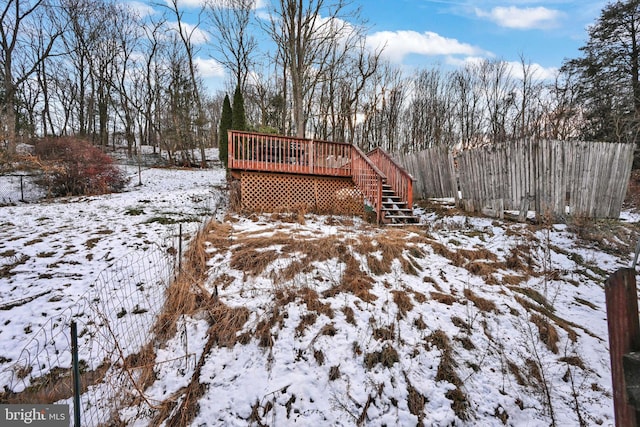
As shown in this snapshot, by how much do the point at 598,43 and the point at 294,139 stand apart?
15.6m

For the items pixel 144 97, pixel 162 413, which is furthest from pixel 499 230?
pixel 144 97

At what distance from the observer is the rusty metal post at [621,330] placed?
793mm

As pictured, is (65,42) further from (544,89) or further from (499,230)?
(544,89)

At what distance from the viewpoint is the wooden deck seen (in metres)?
7.14

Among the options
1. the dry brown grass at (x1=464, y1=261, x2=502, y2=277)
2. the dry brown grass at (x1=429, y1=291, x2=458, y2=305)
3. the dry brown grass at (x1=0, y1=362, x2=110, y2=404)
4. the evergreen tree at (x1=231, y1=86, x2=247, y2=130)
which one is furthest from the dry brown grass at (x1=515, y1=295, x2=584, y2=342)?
the evergreen tree at (x1=231, y1=86, x2=247, y2=130)

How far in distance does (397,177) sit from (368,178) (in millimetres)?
898

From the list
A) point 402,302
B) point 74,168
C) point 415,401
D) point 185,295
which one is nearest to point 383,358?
point 415,401

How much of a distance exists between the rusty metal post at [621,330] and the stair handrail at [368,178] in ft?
18.8

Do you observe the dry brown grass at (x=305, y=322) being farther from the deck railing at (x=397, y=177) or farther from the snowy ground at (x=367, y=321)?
the deck railing at (x=397, y=177)

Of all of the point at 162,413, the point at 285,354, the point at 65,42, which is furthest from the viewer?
the point at 65,42

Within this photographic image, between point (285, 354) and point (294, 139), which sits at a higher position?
point (294, 139)

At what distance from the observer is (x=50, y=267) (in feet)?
13.2

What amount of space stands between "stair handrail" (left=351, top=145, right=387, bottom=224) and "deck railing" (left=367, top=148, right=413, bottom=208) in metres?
0.50

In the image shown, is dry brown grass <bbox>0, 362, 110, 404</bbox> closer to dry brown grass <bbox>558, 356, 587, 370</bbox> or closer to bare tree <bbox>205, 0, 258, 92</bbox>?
dry brown grass <bbox>558, 356, 587, 370</bbox>
